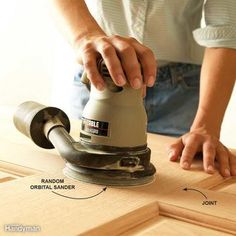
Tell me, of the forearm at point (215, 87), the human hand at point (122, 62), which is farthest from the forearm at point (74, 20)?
the forearm at point (215, 87)

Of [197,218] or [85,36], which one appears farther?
[85,36]

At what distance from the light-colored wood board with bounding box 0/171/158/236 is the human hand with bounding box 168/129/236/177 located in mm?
267

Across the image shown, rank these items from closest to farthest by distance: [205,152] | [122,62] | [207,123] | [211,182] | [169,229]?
[169,229] → [122,62] → [211,182] → [205,152] → [207,123]

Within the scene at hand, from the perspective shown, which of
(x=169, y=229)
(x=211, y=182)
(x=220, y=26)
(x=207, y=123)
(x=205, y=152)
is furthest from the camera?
(x=220, y=26)

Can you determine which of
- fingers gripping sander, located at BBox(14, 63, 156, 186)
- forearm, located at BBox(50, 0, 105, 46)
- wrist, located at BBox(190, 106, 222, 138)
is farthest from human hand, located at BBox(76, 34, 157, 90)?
wrist, located at BBox(190, 106, 222, 138)

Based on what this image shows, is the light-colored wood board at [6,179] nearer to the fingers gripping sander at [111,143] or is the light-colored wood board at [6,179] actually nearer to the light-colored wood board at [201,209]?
the fingers gripping sander at [111,143]

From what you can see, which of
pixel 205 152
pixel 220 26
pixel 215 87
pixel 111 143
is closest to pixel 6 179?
pixel 111 143

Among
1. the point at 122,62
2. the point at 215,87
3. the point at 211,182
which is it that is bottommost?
the point at 211,182

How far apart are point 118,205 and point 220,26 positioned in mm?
802

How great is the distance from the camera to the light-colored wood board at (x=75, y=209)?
60 centimetres

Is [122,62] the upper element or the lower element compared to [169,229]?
upper

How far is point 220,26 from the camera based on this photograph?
4.33ft

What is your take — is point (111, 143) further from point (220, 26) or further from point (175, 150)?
point (220, 26)

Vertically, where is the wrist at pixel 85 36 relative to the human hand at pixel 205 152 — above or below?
above
